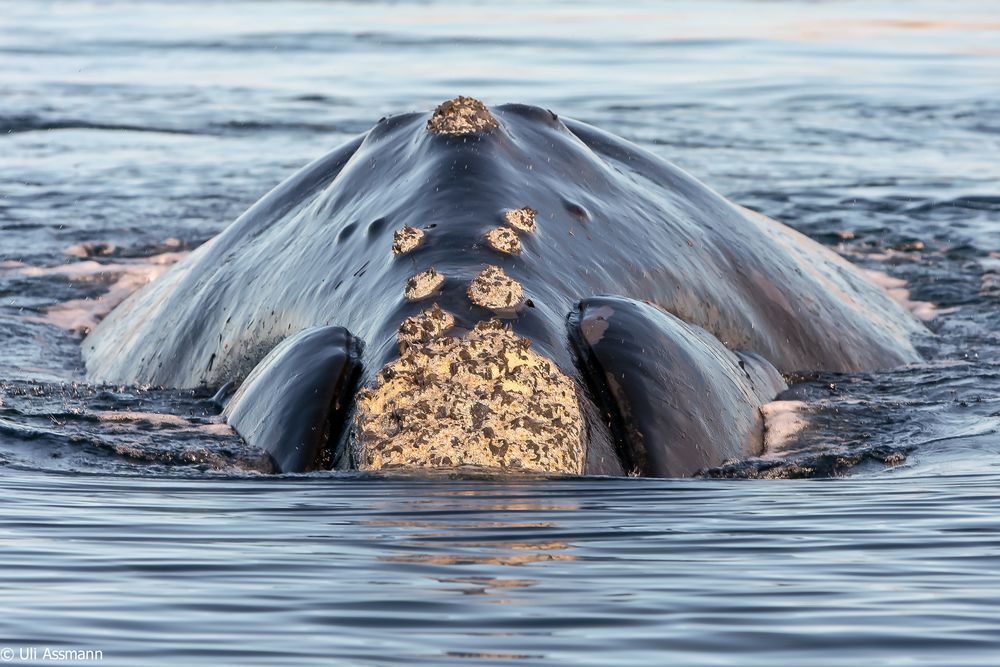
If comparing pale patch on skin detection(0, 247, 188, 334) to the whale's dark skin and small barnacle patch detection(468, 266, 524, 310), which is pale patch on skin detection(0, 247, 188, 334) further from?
small barnacle patch detection(468, 266, 524, 310)

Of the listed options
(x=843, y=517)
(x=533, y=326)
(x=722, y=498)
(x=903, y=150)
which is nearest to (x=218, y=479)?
(x=533, y=326)

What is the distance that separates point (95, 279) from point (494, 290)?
7020 millimetres

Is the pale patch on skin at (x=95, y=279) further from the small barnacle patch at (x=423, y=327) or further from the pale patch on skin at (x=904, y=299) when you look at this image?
the small barnacle patch at (x=423, y=327)

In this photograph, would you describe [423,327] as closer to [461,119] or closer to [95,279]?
[461,119]

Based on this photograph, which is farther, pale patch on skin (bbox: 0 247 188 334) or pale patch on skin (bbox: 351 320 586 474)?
pale patch on skin (bbox: 0 247 188 334)

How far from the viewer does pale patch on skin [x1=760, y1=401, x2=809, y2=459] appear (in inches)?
282

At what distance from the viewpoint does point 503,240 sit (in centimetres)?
686

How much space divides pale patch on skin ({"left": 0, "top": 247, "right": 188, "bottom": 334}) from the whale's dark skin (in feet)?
5.94

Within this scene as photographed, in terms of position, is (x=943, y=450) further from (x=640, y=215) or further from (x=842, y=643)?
(x=842, y=643)

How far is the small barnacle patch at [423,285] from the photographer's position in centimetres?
646

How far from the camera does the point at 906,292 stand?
1236cm

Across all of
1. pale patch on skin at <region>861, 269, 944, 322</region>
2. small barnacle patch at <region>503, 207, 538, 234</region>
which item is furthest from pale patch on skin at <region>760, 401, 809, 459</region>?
pale patch on skin at <region>861, 269, 944, 322</region>

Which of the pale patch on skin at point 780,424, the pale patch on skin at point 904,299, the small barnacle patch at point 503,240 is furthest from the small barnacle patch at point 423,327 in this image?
the pale patch on skin at point 904,299

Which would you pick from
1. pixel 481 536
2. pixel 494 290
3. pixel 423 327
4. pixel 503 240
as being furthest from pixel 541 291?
pixel 481 536
